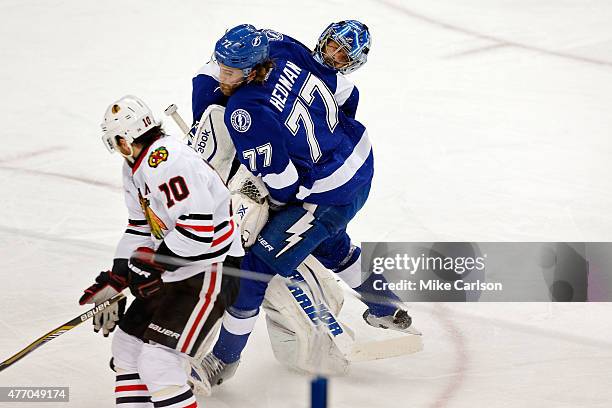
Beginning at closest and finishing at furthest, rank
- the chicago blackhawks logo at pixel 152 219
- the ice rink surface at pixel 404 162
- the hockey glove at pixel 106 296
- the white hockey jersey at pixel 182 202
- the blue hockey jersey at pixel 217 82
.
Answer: the white hockey jersey at pixel 182 202
the chicago blackhawks logo at pixel 152 219
the hockey glove at pixel 106 296
the ice rink surface at pixel 404 162
the blue hockey jersey at pixel 217 82

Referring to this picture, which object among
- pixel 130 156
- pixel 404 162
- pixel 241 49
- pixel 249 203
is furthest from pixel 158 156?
pixel 404 162

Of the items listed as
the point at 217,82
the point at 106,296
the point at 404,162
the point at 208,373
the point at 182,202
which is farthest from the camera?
the point at 404,162

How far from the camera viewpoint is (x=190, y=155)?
2.43 meters

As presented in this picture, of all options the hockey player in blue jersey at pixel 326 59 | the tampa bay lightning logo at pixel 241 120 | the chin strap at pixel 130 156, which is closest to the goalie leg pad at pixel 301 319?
the tampa bay lightning logo at pixel 241 120

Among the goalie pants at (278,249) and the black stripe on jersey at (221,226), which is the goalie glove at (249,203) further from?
the black stripe on jersey at (221,226)

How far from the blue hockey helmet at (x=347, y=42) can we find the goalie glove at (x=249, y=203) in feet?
1.40

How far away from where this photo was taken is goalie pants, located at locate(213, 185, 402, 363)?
9.62 feet

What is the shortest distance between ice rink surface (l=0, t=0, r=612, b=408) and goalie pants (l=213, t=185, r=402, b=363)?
123mm

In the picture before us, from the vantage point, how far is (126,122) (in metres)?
2.42

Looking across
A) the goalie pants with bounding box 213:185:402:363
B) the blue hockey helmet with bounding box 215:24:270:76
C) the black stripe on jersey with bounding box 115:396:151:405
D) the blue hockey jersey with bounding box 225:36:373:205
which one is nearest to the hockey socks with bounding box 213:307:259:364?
the goalie pants with bounding box 213:185:402:363

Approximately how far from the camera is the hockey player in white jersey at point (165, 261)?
239cm

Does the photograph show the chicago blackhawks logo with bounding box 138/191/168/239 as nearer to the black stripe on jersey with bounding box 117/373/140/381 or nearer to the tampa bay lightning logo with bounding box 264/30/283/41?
the black stripe on jersey with bounding box 117/373/140/381

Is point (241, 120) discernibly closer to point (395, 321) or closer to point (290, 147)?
point (290, 147)

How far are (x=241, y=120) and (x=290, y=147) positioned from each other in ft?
0.57
